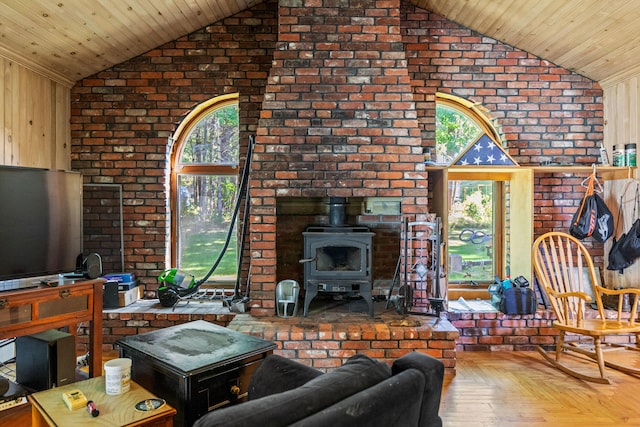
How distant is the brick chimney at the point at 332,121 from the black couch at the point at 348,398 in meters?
2.06

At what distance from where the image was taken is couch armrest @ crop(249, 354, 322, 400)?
1639mm

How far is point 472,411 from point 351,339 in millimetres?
921

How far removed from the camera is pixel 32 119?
348 cm

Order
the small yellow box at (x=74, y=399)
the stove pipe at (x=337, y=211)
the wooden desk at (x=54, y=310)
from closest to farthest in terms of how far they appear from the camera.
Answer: the small yellow box at (x=74, y=399) → the wooden desk at (x=54, y=310) → the stove pipe at (x=337, y=211)

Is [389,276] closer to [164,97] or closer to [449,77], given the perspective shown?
[449,77]

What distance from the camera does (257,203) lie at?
3.61m

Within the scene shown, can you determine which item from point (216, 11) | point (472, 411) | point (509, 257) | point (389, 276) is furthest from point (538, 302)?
point (216, 11)

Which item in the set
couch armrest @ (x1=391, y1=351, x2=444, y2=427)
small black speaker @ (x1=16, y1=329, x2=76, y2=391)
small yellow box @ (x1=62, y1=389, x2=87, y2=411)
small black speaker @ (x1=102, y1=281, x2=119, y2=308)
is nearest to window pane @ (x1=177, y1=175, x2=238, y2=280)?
small black speaker @ (x1=102, y1=281, x2=119, y2=308)

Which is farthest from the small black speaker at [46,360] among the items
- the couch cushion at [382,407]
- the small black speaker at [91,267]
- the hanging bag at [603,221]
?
the hanging bag at [603,221]

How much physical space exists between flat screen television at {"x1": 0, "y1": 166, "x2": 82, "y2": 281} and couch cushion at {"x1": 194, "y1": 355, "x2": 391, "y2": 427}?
2.21 meters

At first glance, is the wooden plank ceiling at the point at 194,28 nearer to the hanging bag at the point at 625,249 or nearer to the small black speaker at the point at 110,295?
the hanging bag at the point at 625,249

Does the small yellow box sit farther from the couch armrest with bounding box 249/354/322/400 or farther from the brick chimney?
the brick chimney

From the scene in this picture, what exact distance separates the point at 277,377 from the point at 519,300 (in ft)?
9.05

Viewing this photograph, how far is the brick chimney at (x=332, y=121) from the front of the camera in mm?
3586
